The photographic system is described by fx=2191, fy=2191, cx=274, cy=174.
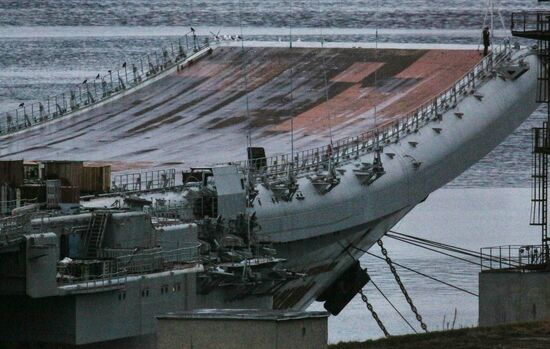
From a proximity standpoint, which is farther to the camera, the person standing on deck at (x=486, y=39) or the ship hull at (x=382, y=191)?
the person standing on deck at (x=486, y=39)

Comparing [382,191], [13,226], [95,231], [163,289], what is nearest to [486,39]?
[382,191]

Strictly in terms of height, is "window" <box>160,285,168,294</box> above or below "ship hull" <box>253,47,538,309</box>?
below

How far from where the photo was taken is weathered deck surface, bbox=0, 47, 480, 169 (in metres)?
90.3

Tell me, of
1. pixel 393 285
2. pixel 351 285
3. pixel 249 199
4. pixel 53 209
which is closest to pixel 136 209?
pixel 53 209

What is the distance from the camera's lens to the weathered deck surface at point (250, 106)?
9031 centimetres

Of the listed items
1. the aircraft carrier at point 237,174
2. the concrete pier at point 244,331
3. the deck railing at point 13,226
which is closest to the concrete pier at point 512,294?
the aircraft carrier at point 237,174

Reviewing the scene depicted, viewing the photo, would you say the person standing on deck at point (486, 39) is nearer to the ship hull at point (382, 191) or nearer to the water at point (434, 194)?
the ship hull at point (382, 191)

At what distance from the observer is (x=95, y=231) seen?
5769 cm

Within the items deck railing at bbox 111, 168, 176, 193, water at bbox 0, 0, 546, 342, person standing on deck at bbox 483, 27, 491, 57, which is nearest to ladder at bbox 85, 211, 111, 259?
deck railing at bbox 111, 168, 176, 193

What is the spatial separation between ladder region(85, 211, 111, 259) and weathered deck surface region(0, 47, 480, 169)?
2828 cm

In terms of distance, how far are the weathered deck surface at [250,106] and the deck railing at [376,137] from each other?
3.12 meters

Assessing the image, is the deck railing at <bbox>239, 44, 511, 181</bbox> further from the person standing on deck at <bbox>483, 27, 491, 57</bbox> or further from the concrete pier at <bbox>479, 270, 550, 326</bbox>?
the concrete pier at <bbox>479, 270, 550, 326</bbox>

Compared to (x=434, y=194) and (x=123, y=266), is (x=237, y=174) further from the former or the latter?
(x=434, y=194)

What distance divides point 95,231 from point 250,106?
1582 inches
